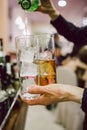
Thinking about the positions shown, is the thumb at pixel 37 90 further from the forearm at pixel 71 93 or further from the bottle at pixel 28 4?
the bottle at pixel 28 4

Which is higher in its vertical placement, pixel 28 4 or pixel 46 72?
pixel 28 4

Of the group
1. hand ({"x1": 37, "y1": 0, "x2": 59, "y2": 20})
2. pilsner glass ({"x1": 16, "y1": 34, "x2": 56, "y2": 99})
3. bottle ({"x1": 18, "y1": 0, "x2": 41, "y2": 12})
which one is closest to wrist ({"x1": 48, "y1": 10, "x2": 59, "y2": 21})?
hand ({"x1": 37, "y1": 0, "x2": 59, "y2": 20})

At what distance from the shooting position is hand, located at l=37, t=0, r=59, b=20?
4.38ft

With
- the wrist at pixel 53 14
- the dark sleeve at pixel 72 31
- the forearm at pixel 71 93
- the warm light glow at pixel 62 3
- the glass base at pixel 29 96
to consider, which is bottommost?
the glass base at pixel 29 96

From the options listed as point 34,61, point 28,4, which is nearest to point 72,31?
point 28,4

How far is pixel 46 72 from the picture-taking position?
96cm

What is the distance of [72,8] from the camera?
1.59 m

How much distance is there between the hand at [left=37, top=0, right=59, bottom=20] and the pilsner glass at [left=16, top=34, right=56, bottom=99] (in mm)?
349

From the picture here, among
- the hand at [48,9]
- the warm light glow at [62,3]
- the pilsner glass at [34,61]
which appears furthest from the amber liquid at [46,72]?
the warm light glow at [62,3]

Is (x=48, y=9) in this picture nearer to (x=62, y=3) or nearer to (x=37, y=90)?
(x=62, y=3)

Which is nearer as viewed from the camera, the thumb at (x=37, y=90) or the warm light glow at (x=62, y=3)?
the thumb at (x=37, y=90)

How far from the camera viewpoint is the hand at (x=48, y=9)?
4.38ft

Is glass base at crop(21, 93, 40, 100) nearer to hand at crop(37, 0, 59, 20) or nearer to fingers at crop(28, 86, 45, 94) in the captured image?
fingers at crop(28, 86, 45, 94)

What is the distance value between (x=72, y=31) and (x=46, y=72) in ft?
2.19
